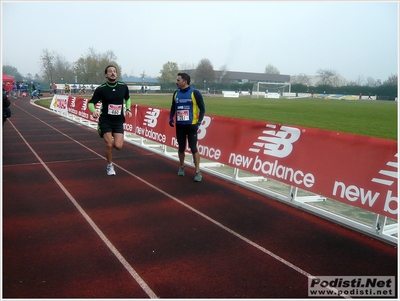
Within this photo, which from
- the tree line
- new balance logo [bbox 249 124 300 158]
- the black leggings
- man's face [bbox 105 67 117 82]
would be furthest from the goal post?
new balance logo [bbox 249 124 300 158]

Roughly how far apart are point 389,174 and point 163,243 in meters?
2.93

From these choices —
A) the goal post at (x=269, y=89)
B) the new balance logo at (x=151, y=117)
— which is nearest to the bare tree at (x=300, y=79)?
the goal post at (x=269, y=89)

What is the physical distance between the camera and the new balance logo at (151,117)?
10164 mm

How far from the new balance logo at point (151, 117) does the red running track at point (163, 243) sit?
3307 mm

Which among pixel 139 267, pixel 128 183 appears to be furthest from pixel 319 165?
pixel 128 183

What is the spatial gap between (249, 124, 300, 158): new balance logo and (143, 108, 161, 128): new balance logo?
435cm

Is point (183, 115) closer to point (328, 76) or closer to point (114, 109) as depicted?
point (114, 109)

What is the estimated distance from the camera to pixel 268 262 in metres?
3.84

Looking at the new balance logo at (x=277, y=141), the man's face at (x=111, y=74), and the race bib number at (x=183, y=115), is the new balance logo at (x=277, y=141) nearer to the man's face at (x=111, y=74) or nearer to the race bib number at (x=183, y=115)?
the race bib number at (x=183, y=115)

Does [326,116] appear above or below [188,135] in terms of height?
below

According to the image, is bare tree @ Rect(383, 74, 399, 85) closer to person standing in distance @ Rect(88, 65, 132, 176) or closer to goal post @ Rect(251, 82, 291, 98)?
goal post @ Rect(251, 82, 291, 98)

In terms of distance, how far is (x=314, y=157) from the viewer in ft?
17.6

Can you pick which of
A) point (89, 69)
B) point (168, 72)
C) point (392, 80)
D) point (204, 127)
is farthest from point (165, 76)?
point (204, 127)

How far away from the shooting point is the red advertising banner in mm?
4477
